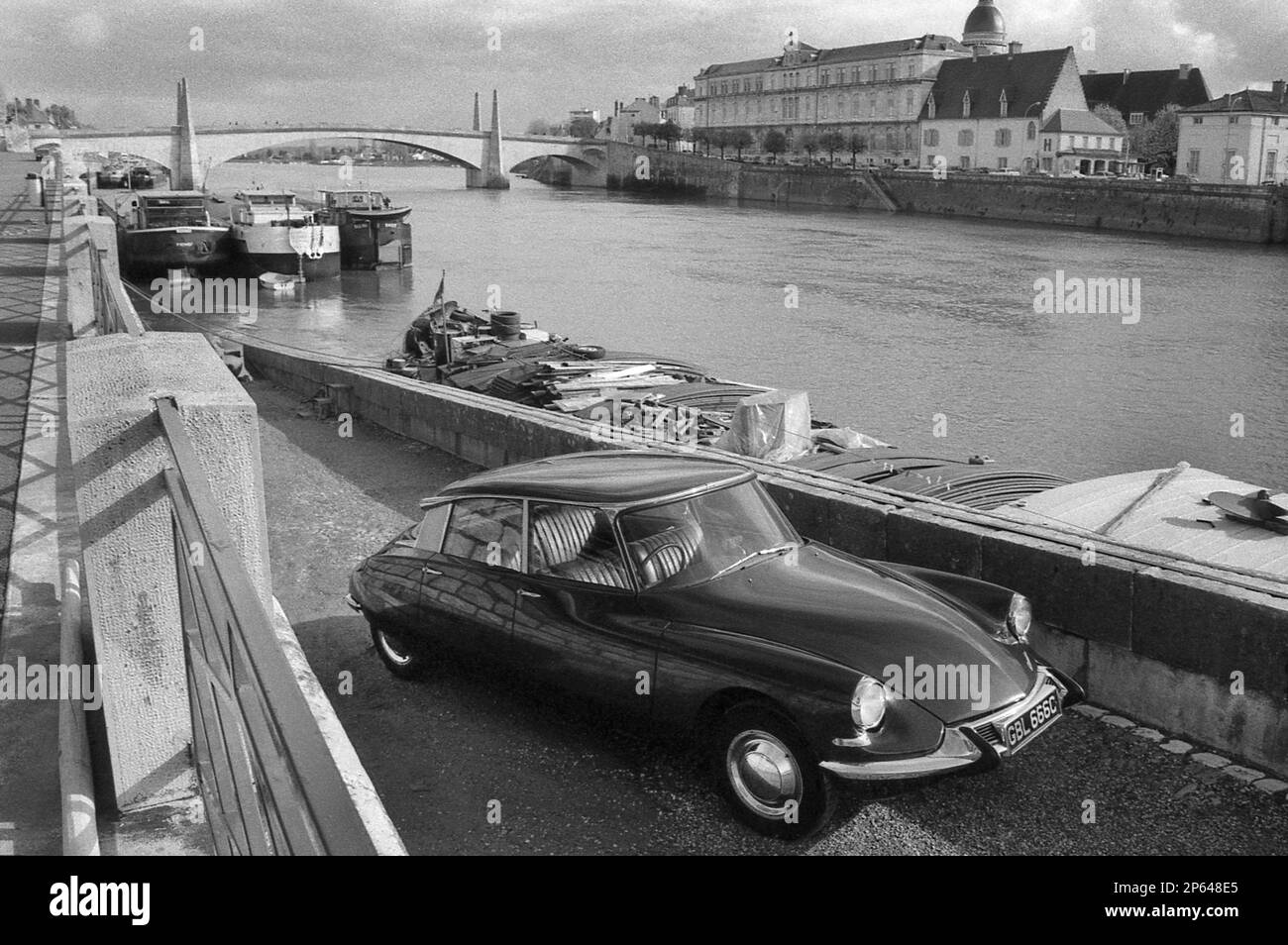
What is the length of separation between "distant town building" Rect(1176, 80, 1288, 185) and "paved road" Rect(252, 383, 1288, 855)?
248 feet

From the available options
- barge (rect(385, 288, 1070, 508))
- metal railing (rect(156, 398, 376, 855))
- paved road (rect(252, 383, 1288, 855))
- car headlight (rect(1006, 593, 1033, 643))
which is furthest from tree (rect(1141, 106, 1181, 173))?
metal railing (rect(156, 398, 376, 855))

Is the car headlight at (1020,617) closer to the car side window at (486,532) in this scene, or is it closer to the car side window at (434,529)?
the car side window at (486,532)

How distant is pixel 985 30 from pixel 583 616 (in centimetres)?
12376

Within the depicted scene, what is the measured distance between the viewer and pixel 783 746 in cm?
425

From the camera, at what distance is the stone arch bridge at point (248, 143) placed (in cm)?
8344

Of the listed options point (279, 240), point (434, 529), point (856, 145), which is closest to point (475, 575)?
point (434, 529)

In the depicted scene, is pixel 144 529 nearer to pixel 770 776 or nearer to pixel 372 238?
pixel 770 776

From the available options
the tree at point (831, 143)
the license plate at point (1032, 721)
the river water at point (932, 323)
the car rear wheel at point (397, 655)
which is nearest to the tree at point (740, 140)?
the tree at point (831, 143)

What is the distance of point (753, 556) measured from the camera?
5.02 meters

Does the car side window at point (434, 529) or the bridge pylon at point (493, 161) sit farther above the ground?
the bridge pylon at point (493, 161)

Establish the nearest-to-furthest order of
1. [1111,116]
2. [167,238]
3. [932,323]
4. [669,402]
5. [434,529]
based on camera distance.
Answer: [434,529]
[669,402]
[932,323]
[167,238]
[1111,116]

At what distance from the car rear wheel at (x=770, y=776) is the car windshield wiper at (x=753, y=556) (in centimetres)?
63
